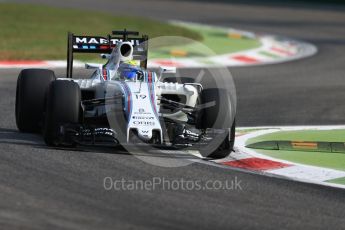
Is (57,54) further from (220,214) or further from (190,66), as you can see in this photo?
(220,214)

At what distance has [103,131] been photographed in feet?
34.5

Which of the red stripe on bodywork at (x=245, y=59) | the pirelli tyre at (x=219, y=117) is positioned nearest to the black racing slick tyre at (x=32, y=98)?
the pirelli tyre at (x=219, y=117)

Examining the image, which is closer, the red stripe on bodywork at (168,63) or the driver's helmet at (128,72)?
the driver's helmet at (128,72)

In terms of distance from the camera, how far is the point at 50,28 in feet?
84.7

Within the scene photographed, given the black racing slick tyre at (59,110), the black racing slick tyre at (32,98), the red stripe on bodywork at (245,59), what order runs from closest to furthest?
the black racing slick tyre at (59,110), the black racing slick tyre at (32,98), the red stripe on bodywork at (245,59)

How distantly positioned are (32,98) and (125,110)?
1355mm

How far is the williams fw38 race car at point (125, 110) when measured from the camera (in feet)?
34.7

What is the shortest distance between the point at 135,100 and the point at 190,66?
1001 centimetres

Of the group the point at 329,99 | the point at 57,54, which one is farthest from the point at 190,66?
the point at 329,99

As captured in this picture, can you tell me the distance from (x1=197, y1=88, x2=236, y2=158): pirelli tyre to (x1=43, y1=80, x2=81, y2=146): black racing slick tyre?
1.45 meters

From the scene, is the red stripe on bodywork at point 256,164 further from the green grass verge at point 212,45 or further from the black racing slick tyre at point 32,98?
the green grass verge at point 212,45

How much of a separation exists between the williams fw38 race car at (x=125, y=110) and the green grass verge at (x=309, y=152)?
752mm

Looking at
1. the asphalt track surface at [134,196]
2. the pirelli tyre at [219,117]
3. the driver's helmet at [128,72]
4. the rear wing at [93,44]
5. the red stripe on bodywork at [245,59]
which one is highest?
the rear wing at [93,44]

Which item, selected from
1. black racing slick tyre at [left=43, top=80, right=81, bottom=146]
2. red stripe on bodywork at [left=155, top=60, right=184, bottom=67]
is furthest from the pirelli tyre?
red stripe on bodywork at [left=155, top=60, right=184, bottom=67]
